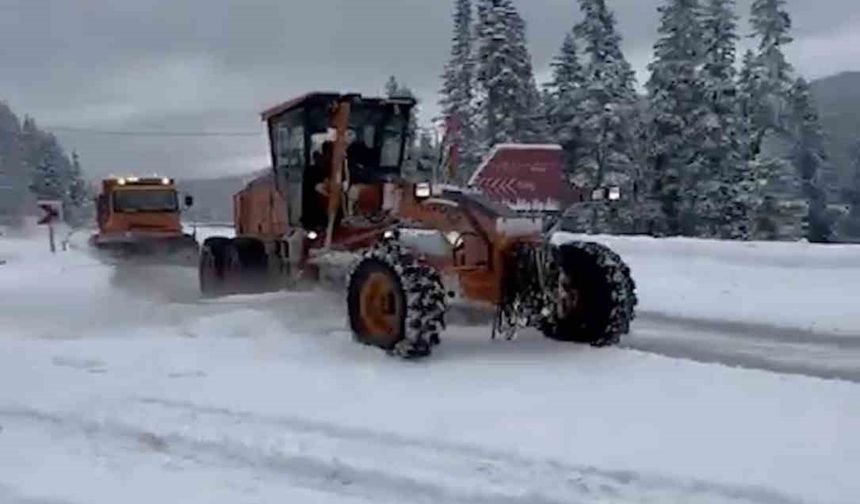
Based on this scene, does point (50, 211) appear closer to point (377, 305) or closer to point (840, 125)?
point (377, 305)

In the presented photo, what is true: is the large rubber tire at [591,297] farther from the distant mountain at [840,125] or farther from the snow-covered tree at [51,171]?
the snow-covered tree at [51,171]

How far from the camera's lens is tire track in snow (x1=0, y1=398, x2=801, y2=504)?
537 centimetres

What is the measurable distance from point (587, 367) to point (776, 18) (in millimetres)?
43245

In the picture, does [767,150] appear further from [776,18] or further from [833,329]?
[833,329]

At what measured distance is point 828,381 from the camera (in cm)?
843

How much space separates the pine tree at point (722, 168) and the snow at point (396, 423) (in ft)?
105

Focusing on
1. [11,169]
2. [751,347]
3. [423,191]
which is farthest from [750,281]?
[11,169]

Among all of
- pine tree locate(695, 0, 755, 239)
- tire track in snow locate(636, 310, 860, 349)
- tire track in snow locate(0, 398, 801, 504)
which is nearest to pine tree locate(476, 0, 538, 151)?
pine tree locate(695, 0, 755, 239)

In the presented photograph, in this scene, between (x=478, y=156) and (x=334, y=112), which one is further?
(x=478, y=156)


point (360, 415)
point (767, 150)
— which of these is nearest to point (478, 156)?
point (767, 150)

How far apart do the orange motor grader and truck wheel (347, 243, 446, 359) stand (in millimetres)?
12

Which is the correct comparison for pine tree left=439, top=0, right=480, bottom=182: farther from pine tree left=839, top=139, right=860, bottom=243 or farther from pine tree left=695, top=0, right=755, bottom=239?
pine tree left=839, top=139, right=860, bottom=243

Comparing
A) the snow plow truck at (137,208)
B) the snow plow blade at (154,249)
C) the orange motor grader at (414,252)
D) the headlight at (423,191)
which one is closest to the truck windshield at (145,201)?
the snow plow truck at (137,208)

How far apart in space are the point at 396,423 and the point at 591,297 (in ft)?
13.1
